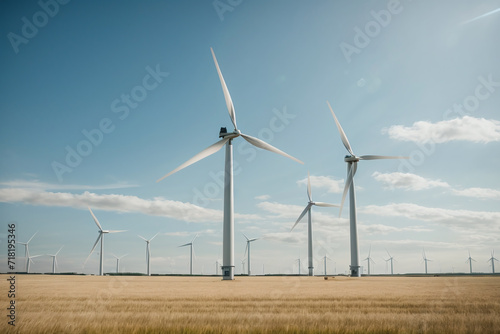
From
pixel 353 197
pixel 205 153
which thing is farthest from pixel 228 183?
pixel 353 197

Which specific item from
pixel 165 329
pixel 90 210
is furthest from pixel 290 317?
pixel 90 210

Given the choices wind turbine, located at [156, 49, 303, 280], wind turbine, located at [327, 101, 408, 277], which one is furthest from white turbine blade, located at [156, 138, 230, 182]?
wind turbine, located at [327, 101, 408, 277]

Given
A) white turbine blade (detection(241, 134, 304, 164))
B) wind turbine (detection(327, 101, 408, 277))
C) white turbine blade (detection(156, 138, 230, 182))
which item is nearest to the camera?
white turbine blade (detection(156, 138, 230, 182))

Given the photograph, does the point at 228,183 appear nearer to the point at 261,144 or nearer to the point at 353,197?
the point at 261,144

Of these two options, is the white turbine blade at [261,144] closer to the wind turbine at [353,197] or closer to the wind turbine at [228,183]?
the wind turbine at [228,183]

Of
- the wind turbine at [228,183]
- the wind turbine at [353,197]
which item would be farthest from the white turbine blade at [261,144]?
the wind turbine at [353,197]

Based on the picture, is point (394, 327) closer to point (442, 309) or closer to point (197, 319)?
point (197, 319)

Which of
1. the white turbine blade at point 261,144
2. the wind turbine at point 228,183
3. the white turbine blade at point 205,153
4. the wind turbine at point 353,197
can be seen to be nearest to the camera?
the white turbine blade at point 205,153

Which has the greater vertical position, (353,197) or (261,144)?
(261,144)

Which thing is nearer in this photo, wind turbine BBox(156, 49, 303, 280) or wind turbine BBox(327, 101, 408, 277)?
wind turbine BBox(156, 49, 303, 280)

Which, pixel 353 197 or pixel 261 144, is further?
pixel 353 197

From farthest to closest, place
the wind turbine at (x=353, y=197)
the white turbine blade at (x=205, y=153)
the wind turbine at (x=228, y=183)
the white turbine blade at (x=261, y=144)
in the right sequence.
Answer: the wind turbine at (x=353, y=197) → the white turbine blade at (x=261, y=144) → the wind turbine at (x=228, y=183) → the white turbine blade at (x=205, y=153)

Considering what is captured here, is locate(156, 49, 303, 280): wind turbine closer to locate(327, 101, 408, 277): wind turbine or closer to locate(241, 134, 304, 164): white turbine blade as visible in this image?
locate(241, 134, 304, 164): white turbine blade

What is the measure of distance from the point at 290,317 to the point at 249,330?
4.22 meters
